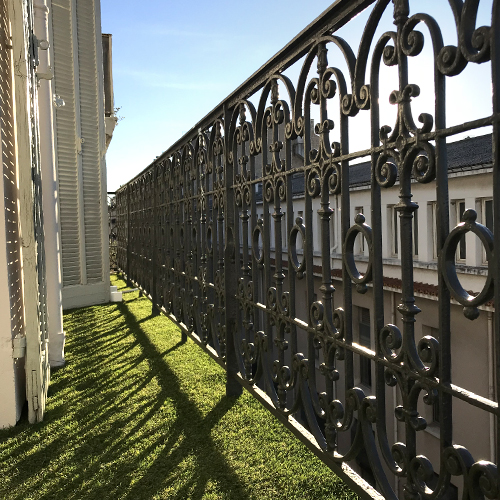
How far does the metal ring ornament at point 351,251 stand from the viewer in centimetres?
139

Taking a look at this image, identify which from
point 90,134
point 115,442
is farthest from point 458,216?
point 115,442

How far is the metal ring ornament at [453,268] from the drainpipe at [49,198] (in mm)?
3290

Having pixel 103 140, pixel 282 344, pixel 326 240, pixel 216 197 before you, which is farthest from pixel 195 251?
pixel 103 140

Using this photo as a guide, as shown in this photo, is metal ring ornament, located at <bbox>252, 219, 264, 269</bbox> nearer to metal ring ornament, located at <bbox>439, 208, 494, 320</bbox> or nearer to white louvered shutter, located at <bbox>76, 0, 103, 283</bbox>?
metal ring ornament, located at <bbox>439, 208, 494, 320</bbox>

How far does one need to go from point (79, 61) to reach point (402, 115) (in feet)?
24.0

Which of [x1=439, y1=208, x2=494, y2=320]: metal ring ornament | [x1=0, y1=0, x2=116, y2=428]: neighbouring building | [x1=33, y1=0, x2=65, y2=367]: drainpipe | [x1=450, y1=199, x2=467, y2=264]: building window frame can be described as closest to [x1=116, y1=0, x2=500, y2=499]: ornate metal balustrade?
[x1=439, y1=208, x2=494, y2=320]: metal ring ornament

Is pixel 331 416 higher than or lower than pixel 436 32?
lower

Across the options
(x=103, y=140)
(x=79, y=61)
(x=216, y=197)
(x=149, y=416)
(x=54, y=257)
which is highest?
(x=79, y=61)

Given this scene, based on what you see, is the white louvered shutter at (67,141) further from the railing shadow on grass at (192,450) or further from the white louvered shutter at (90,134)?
the railing shadow on grass at (192,450)

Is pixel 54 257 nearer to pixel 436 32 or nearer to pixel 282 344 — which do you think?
pixel 282 344

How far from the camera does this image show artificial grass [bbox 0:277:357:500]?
1.96 m

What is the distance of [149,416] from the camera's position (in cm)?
273

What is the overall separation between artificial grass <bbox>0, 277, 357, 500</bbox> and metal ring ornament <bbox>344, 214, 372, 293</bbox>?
37.6 inches

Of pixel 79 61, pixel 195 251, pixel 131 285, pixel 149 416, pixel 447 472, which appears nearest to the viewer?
pixel 447 472
